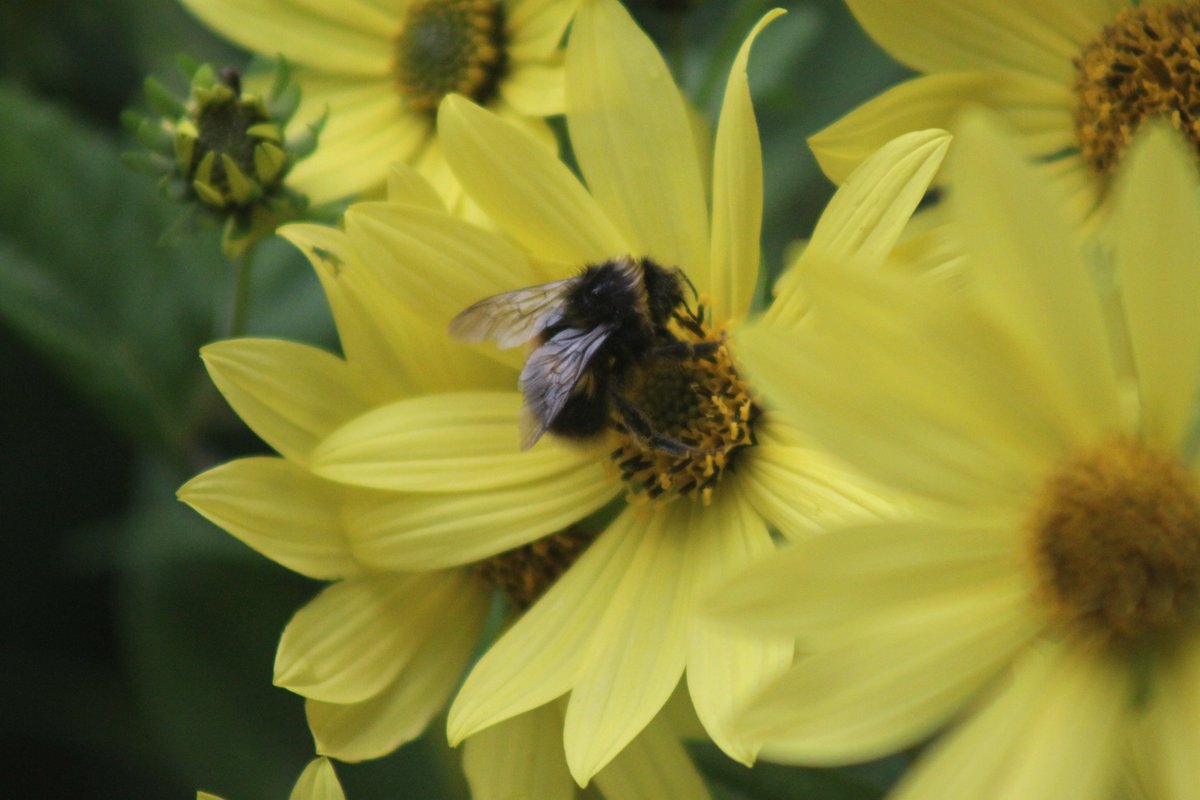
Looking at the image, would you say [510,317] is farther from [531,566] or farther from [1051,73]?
[1051,73]

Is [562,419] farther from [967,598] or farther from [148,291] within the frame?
[148,291]

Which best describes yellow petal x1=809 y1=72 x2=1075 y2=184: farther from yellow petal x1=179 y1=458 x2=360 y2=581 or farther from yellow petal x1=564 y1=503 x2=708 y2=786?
yellow petal x1=179 y1=458 x2=360 y2=581

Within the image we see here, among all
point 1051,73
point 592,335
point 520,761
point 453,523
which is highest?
point 1051,73

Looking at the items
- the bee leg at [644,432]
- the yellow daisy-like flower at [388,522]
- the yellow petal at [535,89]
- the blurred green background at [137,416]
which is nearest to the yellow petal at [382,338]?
the yellow daisy-like flower at [388,522]

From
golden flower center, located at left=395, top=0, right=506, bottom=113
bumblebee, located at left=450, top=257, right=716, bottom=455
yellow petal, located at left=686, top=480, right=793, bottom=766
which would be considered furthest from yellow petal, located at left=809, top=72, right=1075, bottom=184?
golden flower center, located at left=395, top=0, right=506, bottom=113

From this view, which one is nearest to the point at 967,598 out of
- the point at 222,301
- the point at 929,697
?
the point at 929,697

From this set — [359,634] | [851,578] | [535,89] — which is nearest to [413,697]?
[359,634]
